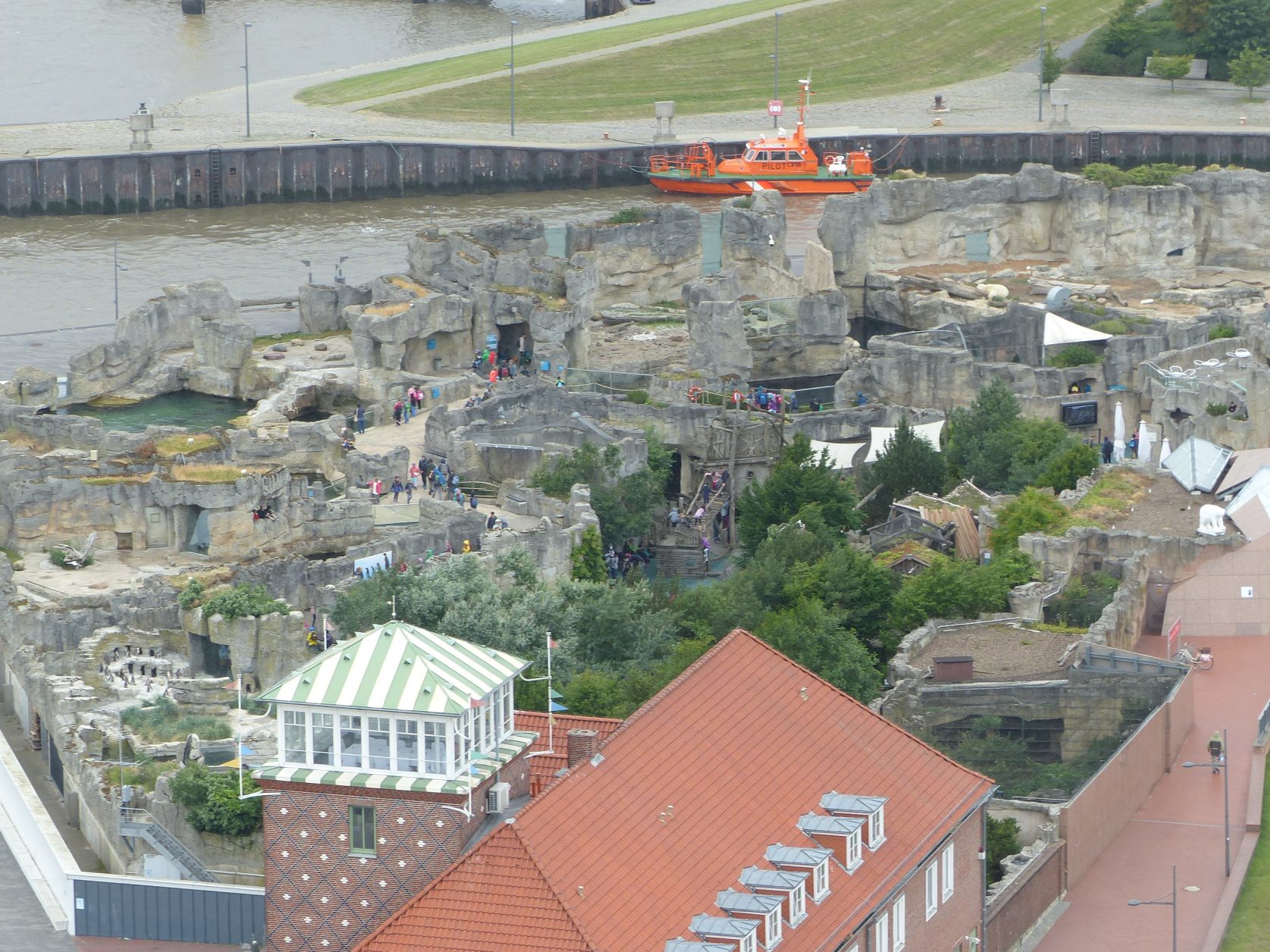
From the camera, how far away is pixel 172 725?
72500 millimetres

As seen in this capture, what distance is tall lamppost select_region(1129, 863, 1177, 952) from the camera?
202 ft

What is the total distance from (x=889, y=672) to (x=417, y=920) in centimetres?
2798

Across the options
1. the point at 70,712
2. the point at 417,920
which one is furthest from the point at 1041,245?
the point at 417,920

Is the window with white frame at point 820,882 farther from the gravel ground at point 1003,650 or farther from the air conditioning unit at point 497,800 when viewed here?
the gravel ground at point 1003,650

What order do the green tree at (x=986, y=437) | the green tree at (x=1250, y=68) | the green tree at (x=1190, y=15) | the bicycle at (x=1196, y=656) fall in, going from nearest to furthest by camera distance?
the bicycle at (x=1196, y=656), the green tree at (x=986, y=437), the green tree at (x=1250, y=68), the green tree at (x=1190, y=15)

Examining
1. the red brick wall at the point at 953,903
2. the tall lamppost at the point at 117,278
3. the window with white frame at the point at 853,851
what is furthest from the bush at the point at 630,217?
the window with white frame at the point at 853,851

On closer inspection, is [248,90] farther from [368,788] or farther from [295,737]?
[368,788]

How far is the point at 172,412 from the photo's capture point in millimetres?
113688

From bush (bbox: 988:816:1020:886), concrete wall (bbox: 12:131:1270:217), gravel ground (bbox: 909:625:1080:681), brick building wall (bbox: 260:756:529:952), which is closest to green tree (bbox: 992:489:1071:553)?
gravel ground (bbox: 909:625:1080:681)

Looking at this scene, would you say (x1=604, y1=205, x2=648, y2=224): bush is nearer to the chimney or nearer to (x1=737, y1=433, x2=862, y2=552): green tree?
(x1=737, y1=433, x2=862, y2=552): green tree

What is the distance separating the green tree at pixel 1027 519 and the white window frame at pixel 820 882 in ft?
107

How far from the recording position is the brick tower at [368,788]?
5294 cm

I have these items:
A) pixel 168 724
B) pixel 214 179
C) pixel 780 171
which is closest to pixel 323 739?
pixel 168 724

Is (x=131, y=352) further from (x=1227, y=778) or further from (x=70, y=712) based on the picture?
(x=1227, y=778)
